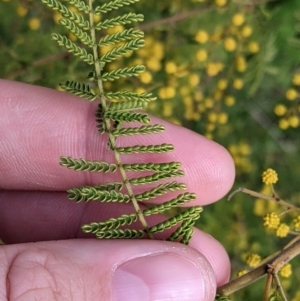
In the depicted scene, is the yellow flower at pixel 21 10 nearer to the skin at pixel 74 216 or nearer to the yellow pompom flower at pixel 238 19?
the skin at pixel 74 216

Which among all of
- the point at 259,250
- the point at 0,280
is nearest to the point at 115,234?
the point at 0,280

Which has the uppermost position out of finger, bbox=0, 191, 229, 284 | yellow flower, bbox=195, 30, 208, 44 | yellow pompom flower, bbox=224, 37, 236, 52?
yellow flower, bbox=195, 30, 208, 44

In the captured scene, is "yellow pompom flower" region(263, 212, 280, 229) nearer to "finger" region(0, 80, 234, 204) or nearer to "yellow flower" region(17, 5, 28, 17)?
"finger" region(0, 80, 234, 204)

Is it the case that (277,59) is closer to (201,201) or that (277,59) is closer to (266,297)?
(201,201)

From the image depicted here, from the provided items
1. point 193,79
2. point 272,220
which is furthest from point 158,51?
point 272,220

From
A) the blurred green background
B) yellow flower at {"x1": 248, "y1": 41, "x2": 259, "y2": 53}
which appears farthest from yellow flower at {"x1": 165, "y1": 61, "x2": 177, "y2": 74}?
yellow flower at {"x1": 248, "y1": 41, "x2": 259, "y2": 53}

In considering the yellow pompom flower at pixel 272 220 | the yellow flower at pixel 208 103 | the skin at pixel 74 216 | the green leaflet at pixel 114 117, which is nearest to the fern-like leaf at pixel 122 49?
the green leaflet at pixel 114 117
